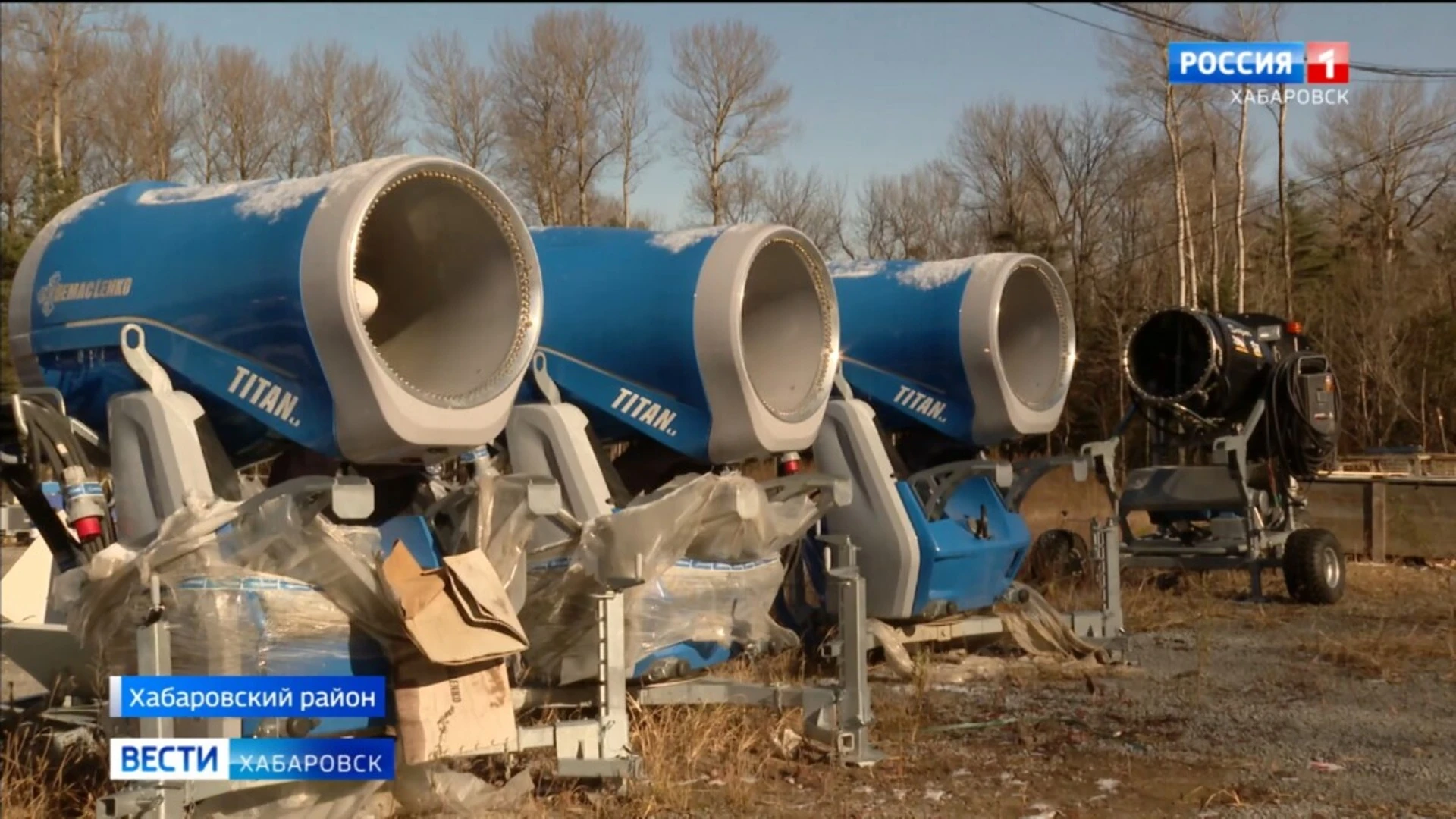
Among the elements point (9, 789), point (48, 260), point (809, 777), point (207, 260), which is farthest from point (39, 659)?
point (809, 777)

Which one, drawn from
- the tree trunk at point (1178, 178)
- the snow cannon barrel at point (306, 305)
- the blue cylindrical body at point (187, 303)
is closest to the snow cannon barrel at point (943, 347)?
the snow cannon barrel at point (306, 305)

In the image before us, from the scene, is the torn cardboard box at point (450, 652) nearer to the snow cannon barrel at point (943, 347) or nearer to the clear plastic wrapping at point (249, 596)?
the clear plastic wrapping at point (249, 596)

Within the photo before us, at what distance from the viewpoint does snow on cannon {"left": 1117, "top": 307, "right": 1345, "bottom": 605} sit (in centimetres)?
1258

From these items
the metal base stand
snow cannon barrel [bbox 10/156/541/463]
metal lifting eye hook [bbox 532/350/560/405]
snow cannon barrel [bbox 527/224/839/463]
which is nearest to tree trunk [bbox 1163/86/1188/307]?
snow cannon barrel [bbox 527/224/839/463]

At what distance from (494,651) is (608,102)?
27.1 m

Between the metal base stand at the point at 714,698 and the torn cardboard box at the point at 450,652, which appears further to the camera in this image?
the metal base stand at the point at 714,698

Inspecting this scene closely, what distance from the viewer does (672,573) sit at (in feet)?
21.8

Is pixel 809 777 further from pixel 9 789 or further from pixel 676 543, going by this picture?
pixel 9 789

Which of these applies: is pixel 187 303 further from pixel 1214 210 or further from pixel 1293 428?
pixel 1214 210

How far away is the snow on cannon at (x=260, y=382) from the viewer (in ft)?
16.1
